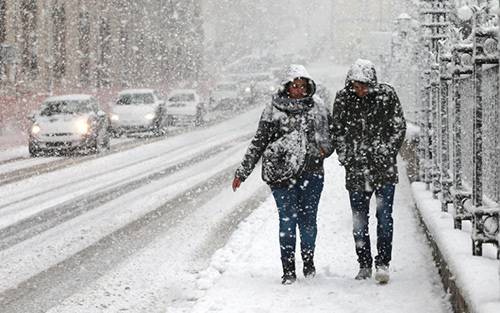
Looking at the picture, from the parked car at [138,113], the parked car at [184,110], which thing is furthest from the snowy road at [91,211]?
the parked car at [184,110]

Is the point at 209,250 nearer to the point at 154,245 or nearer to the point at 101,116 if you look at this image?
the point at 154,245

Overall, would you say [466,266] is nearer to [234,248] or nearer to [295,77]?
[295,77]

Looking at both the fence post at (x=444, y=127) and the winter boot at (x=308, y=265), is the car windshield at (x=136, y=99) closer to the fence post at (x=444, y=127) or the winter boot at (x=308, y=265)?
the fence post at (x=444, y=127)

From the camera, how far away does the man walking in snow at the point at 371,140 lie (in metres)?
6.71

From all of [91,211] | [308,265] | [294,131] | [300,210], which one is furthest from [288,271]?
[91,211]

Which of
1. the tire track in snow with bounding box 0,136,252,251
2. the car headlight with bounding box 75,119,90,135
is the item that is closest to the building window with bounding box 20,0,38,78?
the car headlight with bounding box 75,119,90,135

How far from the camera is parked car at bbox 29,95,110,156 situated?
22.4 m

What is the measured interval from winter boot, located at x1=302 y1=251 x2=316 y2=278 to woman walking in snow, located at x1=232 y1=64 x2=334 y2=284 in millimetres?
141

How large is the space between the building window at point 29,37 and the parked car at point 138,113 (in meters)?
5.32

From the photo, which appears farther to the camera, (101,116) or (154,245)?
(101,116)

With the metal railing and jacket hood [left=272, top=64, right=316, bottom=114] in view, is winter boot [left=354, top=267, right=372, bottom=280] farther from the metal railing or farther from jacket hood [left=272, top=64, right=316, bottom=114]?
jacket hood [left=272, top=64, right=316, bottom=114]

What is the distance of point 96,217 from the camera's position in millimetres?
11406

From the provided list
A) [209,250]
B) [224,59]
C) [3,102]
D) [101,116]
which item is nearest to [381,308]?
[209,250]

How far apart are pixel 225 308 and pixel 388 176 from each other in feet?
5.52
